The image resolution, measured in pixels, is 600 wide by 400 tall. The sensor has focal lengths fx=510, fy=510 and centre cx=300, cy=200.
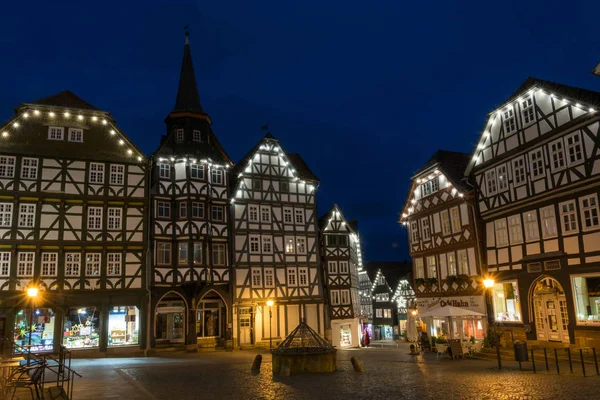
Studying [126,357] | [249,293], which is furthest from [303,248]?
[126,357]

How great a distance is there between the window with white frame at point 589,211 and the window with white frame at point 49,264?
29159 millimetres

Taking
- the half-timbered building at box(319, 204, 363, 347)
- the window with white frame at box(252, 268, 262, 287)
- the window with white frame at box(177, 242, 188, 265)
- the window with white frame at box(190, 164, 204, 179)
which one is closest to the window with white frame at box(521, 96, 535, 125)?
the half-timbered building at box(319, 204, 363, 347)

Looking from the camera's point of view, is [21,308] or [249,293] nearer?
[21,308]

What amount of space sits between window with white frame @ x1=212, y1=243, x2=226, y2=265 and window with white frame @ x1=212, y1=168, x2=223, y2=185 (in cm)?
459

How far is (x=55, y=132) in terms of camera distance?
3269 centimetres

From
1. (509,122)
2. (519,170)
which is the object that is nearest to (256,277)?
(519,170)

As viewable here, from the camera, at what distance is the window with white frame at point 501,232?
89.9 feet

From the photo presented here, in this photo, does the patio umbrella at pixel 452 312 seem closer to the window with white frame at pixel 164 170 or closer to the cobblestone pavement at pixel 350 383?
the cobblestone pavement at pixel 350 383

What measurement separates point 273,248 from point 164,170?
32.7ft

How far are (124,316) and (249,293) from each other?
8970mm

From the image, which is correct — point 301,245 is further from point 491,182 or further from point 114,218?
point 491,182

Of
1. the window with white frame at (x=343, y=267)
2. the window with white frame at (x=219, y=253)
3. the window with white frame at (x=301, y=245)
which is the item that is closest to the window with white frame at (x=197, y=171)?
the window with white frame at (x=219, y=253)

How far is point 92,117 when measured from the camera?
1328 inches

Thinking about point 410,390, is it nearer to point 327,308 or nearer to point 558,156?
point 558,156
